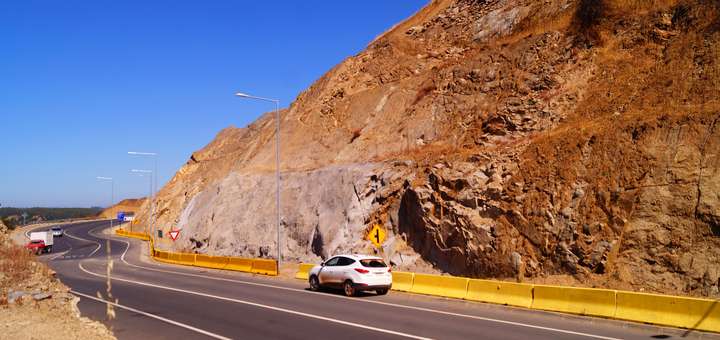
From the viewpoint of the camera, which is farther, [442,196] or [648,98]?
[442,196]

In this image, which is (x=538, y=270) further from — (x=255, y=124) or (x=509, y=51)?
(x=255, y=124)

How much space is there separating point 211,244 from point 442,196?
19871mm

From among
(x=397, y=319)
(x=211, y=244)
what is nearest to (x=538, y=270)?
(x=397, y=319)

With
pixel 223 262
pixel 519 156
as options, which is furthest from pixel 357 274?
pixel 223 262

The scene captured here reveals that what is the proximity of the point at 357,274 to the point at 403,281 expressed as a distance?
7.54 ft

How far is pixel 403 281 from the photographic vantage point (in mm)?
21688

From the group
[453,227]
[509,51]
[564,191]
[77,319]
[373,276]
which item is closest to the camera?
[77,319]

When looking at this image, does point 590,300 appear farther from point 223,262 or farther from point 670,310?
point 223,262

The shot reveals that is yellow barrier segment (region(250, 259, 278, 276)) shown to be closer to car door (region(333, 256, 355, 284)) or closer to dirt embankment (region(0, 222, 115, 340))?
car door (region(333, 256, 355, 284))

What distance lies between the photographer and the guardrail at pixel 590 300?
42.7 feet

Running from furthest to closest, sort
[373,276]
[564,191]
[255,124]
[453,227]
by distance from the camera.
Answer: [255,124]
[453,227]
[564,191]
[373,276]

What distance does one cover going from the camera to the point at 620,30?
27891 mm

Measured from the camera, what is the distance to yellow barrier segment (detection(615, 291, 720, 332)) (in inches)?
501

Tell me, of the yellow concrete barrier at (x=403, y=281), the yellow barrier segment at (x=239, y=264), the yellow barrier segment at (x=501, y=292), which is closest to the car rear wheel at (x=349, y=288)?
the yellow concrete barrier at (x=403, y=281)
